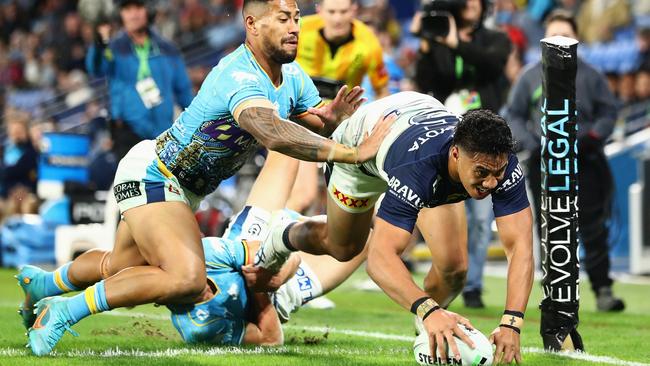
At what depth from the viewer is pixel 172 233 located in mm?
6547

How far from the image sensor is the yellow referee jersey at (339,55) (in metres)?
10.2

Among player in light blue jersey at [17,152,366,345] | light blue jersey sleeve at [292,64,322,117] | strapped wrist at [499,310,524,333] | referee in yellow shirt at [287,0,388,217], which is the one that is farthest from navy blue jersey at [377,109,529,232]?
referee in yellow shirt at [287,0,388,217]

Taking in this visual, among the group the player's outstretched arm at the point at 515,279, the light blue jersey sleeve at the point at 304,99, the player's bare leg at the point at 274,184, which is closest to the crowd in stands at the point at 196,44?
the player's bare leg at the point at 274,184

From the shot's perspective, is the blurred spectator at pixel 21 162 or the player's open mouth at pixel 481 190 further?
the blurred spectator at pixel 21 162

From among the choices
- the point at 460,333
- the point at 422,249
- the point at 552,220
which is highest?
the point at 552,220

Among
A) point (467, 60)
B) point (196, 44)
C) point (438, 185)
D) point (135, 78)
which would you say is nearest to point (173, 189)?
point (438, 185)

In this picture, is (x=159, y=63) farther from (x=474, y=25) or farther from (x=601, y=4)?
(x=601, y=4)

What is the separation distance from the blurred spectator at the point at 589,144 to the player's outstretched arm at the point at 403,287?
177 inches

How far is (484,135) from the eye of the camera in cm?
549

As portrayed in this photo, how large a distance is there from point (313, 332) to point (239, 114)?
2.28m

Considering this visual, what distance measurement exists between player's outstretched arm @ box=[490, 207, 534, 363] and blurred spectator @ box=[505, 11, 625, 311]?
409cm

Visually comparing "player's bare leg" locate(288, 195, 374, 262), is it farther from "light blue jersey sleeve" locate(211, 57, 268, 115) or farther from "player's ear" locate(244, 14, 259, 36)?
"player's ear" locate(244, 14, 259, 36)

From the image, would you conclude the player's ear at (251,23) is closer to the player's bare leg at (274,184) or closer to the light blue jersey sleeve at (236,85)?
the light blue jersey sleeve at (236,85)

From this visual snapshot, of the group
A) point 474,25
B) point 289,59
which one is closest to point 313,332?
point 289,59
